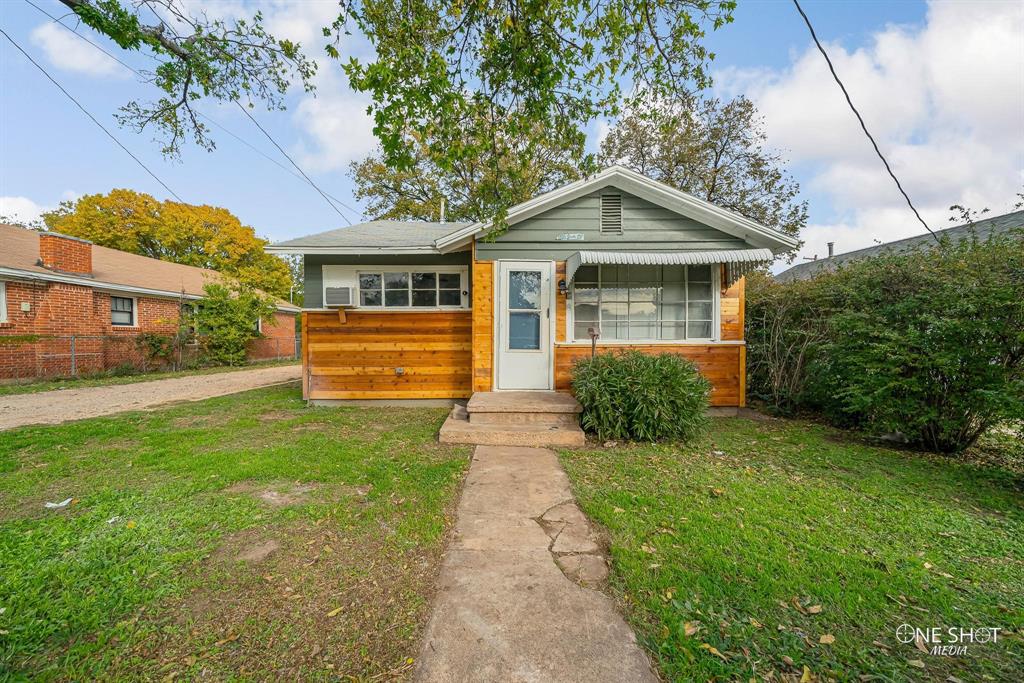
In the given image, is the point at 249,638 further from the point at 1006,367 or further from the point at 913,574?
the point at 1006,367

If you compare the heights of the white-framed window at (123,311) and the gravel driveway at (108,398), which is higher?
the white-framed window at (123,311)

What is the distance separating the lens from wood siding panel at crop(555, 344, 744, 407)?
21.4 ft

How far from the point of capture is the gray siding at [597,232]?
255 inches

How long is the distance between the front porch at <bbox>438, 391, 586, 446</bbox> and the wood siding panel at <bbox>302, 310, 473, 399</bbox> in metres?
1.30

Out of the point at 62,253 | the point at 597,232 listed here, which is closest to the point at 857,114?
the point at 597,232

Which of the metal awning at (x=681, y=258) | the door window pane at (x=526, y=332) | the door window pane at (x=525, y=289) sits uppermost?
the metal awning at (x=681, y=258)

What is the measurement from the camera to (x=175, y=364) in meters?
13.8

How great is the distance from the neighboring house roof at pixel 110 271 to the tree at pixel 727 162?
1849 cm

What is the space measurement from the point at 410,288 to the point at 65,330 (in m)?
11.5

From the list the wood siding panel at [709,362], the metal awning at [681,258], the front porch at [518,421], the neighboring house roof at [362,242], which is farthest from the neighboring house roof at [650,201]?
the front porch at [518,421]

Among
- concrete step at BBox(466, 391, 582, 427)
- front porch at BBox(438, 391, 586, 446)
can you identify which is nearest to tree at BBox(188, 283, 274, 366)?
front porch at BBox(438, 391, 586, 446)

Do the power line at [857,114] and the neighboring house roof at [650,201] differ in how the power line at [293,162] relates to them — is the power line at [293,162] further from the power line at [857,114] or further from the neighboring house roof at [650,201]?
the power line at [857,114]

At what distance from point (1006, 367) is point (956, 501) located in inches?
77.4

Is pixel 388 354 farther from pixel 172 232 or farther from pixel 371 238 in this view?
pixel 172 232
